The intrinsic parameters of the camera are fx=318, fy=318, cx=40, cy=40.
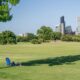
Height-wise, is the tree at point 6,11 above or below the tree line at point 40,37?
above

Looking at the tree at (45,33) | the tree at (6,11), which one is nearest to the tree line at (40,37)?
the tree at (45,33)

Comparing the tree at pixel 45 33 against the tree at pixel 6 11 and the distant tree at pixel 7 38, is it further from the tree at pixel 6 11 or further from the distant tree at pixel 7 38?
the tree at pixel 6 11

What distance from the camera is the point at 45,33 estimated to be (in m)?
153

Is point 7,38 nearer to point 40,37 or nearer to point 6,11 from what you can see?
point 40,37

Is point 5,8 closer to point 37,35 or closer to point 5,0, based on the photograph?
point 5,0

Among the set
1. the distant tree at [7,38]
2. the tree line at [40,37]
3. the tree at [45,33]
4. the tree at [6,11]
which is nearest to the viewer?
the tree at [6,11]

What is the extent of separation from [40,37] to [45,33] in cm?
665

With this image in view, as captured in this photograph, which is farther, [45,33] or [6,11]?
[45,33]

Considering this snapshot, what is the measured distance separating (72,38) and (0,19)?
11026 centimetres

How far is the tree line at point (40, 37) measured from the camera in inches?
4835

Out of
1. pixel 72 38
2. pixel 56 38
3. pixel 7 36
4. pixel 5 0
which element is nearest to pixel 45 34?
pixel 56 38

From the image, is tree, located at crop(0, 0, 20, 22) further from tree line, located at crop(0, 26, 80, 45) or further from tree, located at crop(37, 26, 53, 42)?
tree, located at crop(37, 26, 53, 42)

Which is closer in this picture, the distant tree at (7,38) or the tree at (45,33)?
the distant tree at (7,38)

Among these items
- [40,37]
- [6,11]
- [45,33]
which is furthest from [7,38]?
[6,11]
